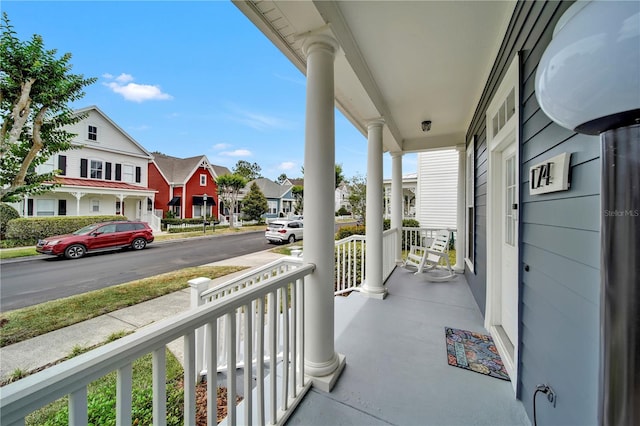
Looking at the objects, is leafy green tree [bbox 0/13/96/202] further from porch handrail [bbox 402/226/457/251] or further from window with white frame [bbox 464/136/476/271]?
porch handrail [bbox 402/226/457/251]

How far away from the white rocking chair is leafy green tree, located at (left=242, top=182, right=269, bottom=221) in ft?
41.0

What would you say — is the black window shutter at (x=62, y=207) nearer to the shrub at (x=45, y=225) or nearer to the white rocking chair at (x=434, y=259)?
the shrub at (x=45, y=225)

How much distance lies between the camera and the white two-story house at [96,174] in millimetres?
2412

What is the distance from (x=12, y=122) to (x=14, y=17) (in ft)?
2.27

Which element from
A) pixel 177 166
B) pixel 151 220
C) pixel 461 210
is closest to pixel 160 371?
pixel 151 220

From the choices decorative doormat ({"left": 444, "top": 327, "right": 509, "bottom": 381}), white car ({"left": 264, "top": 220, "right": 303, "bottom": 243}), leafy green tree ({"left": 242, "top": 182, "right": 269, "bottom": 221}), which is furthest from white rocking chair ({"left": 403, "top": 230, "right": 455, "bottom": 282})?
leafy green tree ({"left": 242, "top": 182, "right": 269, "bottom": 221})

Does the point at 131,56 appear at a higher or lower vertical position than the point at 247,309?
higher

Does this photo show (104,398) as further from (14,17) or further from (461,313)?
Answer: (461,313)

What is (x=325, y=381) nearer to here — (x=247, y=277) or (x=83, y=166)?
(x=247, y=277)

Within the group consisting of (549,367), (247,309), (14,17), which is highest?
(14,17)

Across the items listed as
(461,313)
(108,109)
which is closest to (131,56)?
(108,109)

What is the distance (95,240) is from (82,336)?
0.93 meters

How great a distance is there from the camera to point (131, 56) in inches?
92.6

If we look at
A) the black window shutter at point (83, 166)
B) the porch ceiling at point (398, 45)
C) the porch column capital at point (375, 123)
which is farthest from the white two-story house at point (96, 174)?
the porch column capital at point (375, 123)
